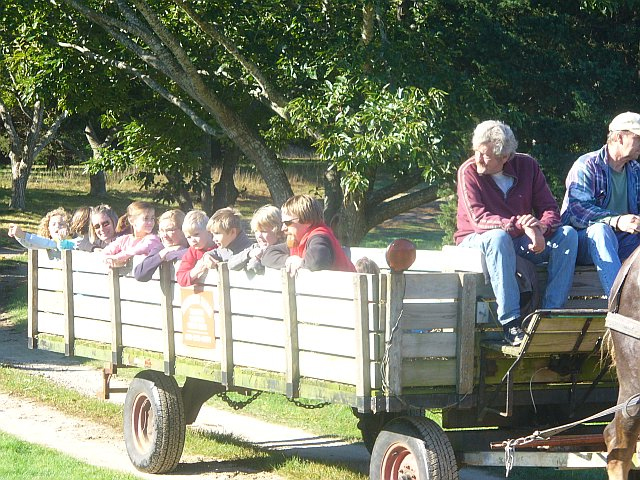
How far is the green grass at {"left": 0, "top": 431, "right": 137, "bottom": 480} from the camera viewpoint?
7383mm

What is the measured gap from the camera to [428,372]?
5832 millimetres

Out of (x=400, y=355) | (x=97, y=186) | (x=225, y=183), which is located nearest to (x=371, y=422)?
(x=400, y=355)

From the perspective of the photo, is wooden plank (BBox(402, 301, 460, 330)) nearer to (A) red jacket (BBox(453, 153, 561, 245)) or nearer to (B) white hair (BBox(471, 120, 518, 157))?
(A) red jacket (BBox(453, 153, 561, 245))

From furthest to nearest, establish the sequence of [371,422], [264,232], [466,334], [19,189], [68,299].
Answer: [19,189] → [68,299] → [371,422] → [264,232] → [466,334]

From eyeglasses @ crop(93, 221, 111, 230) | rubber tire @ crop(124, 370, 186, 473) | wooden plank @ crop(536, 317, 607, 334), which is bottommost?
rubber tire @ crop(124, 370, 186, 473)

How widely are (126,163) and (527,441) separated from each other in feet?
43.0

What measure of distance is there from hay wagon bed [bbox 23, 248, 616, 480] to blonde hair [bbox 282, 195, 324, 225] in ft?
1.38

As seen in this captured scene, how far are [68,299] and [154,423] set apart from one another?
4.16 ft

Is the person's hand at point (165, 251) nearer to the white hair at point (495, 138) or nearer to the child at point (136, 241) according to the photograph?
the child at point (136, 241)

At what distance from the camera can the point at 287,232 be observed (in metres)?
6.74

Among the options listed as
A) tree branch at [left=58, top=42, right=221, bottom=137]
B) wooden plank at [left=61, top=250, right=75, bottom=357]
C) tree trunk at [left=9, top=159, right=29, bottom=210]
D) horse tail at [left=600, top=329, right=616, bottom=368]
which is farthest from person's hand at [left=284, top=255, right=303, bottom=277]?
tree trunk at [left=9, top=159, right=29, bottom=210]

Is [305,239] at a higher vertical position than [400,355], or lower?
higher

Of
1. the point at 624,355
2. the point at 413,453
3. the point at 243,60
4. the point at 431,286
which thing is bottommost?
the point at 413,453

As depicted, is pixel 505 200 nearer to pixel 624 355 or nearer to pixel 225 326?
pixel 624 355
